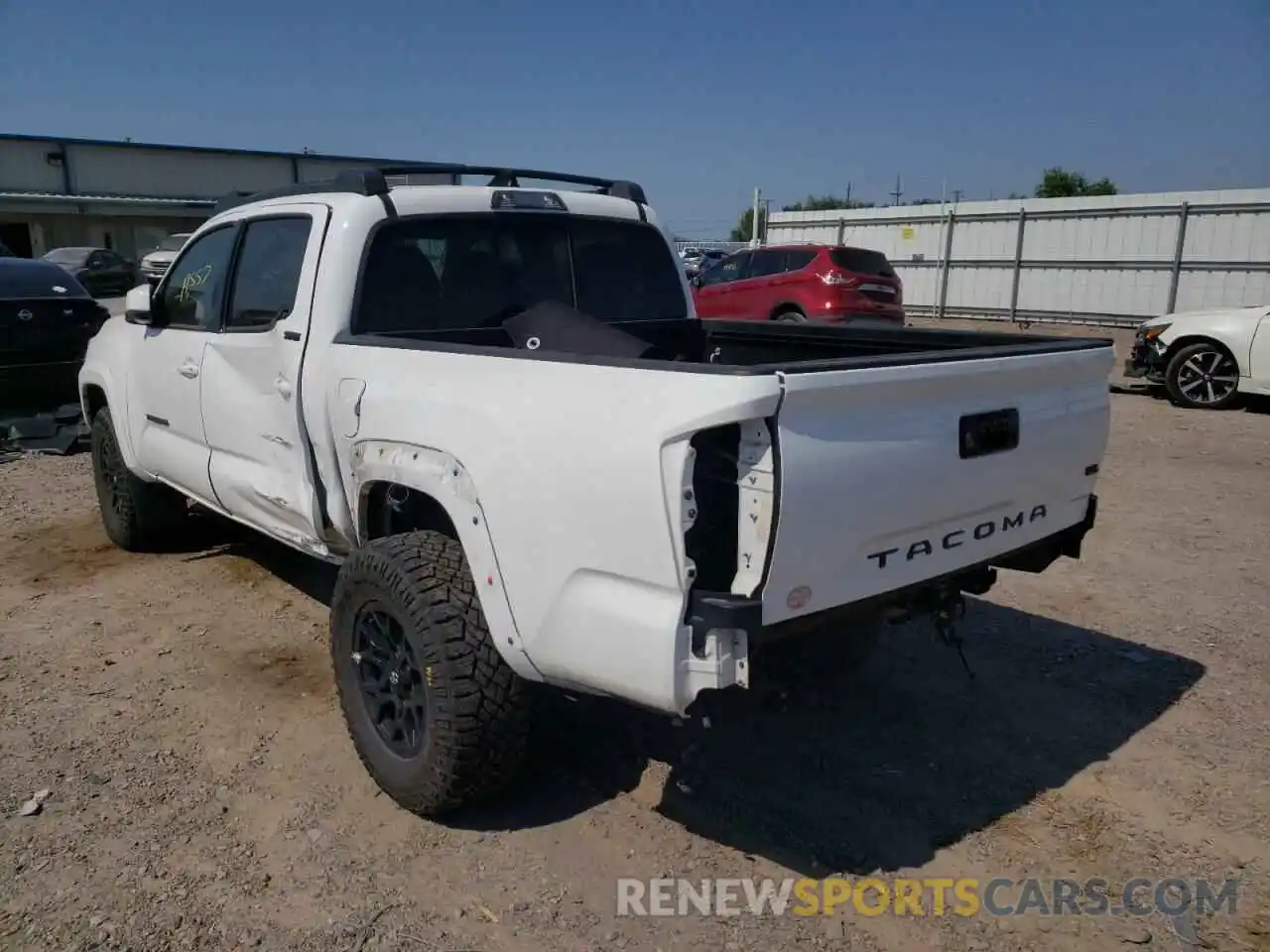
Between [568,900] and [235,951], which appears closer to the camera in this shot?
[235,951]

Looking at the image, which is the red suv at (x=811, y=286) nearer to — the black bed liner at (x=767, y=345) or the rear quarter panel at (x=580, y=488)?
the black bed liner at (x=767, y=345)

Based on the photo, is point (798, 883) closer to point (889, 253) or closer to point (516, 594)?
point (516, 594)

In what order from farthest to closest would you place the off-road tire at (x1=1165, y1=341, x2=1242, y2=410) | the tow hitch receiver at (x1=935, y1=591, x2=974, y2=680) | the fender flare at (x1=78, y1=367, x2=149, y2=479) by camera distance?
the off-road tire at (x1=1165, y1=341, x2=1242, y2=410) → the fender flare at (x1=78, y1=367, x2=149, y2=479) → the tow hitch receiver at (x1=935, y1=591, x2=974, y2=680)

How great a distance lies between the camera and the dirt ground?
2.79 m

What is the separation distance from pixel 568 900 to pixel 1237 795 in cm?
234

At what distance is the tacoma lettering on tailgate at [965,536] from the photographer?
276 centimetres

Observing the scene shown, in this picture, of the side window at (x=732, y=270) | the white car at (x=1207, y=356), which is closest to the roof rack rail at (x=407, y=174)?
the white car at (x=1207, y=356)

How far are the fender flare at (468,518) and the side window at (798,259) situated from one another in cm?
1342

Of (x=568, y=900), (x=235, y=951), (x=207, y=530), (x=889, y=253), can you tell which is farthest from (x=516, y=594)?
(x=889, y=253)

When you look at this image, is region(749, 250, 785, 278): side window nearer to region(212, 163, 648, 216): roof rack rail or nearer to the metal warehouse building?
region(212, 163, 648, 216): roof rack rail

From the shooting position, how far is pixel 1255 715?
400 centimetres

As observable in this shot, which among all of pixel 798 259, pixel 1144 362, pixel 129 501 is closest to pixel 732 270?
pixel 798 259

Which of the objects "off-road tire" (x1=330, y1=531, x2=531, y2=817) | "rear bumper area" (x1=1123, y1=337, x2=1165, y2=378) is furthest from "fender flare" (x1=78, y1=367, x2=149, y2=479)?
"rear bumper area" (x1=1123, y1=337, x2=1165, y2=378)

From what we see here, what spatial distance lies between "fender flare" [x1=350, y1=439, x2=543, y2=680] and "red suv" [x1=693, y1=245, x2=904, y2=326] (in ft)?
40.5
